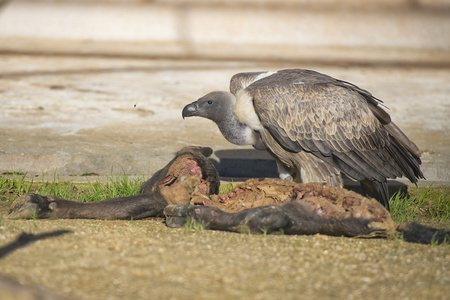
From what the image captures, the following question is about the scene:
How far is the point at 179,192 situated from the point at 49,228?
866mm

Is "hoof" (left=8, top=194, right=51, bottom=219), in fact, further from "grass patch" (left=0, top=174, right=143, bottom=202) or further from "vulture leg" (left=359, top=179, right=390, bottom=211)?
"vulture leg" (left=359, top=179, right=390, bottom=211)

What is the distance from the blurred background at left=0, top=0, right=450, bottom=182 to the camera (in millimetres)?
5488

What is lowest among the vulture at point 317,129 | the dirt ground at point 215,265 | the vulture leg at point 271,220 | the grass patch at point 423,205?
the grass patch at point 423,205

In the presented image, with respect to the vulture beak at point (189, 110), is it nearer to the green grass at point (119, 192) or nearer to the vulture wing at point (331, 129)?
the vulture wing at point (331, 129)

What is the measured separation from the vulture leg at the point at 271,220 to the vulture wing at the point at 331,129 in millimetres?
940

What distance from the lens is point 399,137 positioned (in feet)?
15.4

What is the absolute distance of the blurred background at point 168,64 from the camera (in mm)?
5488

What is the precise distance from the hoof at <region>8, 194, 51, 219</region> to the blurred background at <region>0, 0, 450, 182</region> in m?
1.16

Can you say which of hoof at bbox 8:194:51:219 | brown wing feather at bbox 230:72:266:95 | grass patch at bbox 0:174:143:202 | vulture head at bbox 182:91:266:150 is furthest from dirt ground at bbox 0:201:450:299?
brown wing feather at bbox 230:72:266:95

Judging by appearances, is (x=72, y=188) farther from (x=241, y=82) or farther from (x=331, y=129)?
(x=331, y=129)

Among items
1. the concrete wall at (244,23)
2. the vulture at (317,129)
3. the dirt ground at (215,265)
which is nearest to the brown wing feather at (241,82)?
the vulture at (317,129)

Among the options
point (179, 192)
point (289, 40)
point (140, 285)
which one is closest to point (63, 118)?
point (179, 192)

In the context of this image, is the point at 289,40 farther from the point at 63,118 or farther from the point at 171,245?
the point at 171,245

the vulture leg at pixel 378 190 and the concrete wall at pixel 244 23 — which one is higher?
the concrete wall at pixel 244 23
